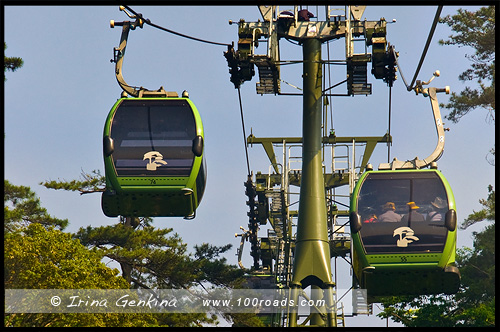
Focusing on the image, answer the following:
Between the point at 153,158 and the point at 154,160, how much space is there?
0.03m

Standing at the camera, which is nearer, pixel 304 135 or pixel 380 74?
pixel 380 74

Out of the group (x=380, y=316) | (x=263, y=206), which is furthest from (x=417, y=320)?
(x=263, y=206)

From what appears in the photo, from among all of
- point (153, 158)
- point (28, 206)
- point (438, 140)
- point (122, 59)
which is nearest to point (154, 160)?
point (153, 158)

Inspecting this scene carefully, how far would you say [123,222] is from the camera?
33.8 meters

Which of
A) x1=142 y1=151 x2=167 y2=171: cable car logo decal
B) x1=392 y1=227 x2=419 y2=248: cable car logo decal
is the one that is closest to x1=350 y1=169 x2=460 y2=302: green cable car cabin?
x1=392 y1=227 x2=419 y2=248: cable car logo decal

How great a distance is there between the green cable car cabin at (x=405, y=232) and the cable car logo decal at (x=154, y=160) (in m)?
2.82

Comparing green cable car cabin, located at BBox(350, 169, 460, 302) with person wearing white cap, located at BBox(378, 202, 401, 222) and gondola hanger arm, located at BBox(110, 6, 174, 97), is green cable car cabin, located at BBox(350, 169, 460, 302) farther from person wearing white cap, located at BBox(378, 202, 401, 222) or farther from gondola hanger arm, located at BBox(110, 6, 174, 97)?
gondola hanger arm, located at BBox(110, 6, 174, 97)

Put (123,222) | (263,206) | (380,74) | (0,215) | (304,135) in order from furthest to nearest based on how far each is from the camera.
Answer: (123,222) → (263,206) → (304,135) → (380,74) → (0,215)

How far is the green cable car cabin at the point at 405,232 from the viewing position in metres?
14.3

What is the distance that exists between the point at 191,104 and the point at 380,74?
11.7ft

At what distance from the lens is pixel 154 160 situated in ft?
46.7

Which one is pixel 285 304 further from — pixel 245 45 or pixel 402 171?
pixel 245 45

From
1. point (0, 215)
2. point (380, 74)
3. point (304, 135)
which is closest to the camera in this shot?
point (0, 215)

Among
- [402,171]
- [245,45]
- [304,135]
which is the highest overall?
[245,45]
